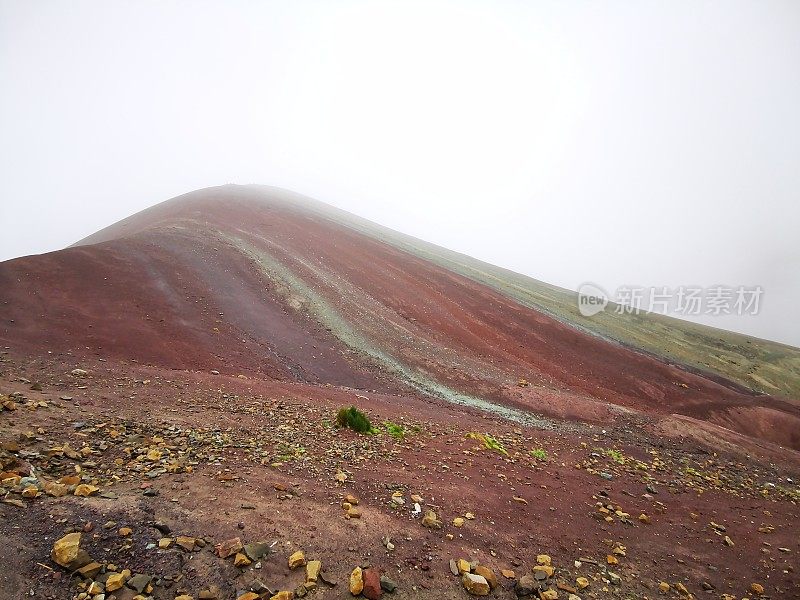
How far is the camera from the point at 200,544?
4.84 metres

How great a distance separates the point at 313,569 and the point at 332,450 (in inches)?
152

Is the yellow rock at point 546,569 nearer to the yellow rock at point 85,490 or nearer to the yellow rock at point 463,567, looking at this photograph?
the yellow rock at point 463,567

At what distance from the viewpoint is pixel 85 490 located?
525 cm

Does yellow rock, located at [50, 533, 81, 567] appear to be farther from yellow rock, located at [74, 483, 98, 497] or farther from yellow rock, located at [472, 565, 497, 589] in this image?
yellow rock, located at [472, 565, 497, 589]

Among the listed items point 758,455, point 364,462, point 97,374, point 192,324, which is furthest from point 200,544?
point 758,455

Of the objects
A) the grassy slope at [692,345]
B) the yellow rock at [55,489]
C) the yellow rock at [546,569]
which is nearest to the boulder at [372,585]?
the yellow rock at [546,569]

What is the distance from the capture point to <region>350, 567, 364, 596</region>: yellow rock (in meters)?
4.69

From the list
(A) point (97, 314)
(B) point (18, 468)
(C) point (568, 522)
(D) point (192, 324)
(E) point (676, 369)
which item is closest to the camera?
(B) point (18, 468)

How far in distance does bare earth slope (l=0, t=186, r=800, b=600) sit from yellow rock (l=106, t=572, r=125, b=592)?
0.01m

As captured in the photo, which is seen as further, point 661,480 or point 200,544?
point 661,480

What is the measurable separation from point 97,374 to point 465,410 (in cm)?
1221

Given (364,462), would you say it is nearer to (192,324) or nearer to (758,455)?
(192,324)

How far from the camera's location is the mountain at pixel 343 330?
49.6 feet

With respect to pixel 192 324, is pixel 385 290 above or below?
above
